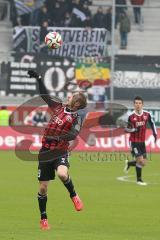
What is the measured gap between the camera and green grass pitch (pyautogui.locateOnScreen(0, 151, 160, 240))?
38.2 feet

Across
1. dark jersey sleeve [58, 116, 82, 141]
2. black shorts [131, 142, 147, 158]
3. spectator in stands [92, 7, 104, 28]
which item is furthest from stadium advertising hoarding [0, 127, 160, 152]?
dark jersey sleeve [58, 116, 82, 141]

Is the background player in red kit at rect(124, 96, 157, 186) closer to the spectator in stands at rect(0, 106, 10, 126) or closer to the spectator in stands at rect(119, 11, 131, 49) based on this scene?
the spectator in stands at rect(0, 106, 10, 126)

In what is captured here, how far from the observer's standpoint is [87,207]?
1515cm

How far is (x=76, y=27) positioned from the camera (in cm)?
3281

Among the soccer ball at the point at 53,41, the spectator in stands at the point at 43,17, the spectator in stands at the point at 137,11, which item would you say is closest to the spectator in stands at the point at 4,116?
the spectator in stands at the point at 43,17

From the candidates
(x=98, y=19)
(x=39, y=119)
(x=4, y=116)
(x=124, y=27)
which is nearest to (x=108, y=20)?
(x=98, y=19)

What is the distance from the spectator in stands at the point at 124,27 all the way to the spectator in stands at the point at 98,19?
1.01 meters

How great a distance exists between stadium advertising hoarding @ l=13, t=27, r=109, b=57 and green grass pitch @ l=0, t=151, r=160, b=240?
8526mm

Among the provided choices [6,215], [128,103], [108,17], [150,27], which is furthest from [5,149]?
[6,215]

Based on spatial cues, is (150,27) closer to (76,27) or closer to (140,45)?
(140,45)

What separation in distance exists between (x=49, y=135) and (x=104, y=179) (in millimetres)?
9073

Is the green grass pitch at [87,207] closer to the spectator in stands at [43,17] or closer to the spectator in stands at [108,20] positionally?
the spectator in stands at [108,20]

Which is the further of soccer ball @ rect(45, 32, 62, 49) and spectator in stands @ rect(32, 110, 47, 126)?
spectator in stands @ rect(32, 110, 47, 126)

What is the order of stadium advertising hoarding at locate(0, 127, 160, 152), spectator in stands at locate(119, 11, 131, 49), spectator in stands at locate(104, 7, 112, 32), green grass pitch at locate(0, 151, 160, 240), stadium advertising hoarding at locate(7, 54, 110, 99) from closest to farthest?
green grass pitch at locate(0, 151, 160, 240), stadium advertising hoarding at locate(0, 127, 160, 152), stadium advertising hoarding at locate(7, 54, 110, 99), spectator in stands at locate(104, 7, 112, 32), spectator in stands at locate(119, 11, 131, 49)
